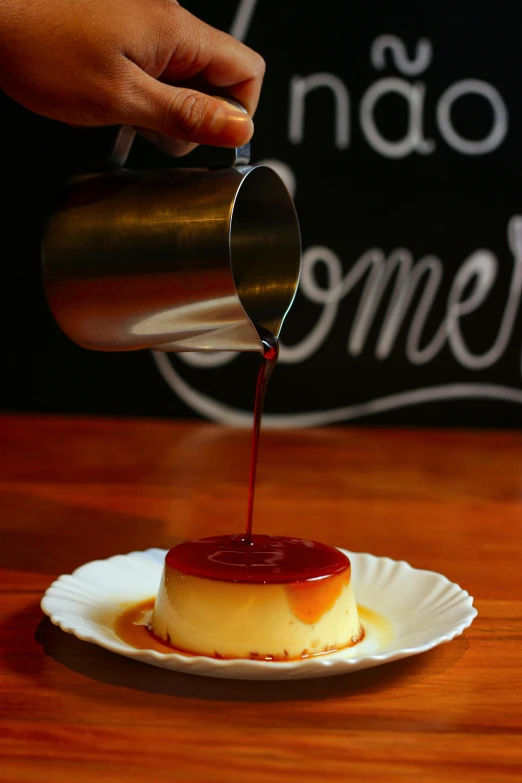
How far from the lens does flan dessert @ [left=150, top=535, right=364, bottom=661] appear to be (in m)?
0.97

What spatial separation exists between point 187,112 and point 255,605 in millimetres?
586

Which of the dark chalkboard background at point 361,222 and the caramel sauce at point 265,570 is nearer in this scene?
the caramel sauce at point 265,570

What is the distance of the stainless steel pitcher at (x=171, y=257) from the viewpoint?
103cm

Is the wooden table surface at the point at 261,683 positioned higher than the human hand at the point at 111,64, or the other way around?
the human hand at the point at 111,64

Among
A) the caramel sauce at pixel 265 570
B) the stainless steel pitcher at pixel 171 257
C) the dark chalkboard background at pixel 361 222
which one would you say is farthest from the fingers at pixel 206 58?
the dark chalkboard background at pixel 361 222

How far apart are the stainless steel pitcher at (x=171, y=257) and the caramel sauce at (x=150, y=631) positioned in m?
0.31

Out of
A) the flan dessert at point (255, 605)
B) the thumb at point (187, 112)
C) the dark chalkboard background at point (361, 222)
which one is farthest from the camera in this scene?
the dark chalkboard background at point (361, 222)

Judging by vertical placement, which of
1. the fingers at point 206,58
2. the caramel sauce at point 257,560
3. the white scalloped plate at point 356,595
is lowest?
the white scalloped plate at point 356,595

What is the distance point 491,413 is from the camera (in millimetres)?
2701

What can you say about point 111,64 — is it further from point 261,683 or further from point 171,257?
point 261,683

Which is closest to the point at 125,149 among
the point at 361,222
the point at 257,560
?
the point at 257,560

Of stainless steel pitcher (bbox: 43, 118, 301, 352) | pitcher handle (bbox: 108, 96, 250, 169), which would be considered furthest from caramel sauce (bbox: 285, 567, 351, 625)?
pitcher handle (bbox: 108, 96, 250, 169)

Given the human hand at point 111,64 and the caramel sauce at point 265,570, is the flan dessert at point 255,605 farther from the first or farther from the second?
the human hand at point 111,64

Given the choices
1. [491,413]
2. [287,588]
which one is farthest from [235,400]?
[287,588]
